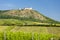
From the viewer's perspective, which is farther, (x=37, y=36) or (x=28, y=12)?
(x=28, y=12)

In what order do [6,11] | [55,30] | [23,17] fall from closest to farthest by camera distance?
[55,30]
[23,17]
[6,11]

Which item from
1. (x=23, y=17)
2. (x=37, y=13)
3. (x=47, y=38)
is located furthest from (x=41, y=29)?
(x=37, y=13)

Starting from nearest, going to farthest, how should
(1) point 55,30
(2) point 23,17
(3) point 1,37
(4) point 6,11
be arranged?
(3) point 1,37 → (1) point 55,30 → (2) point 23,17 → (4) point 6,11

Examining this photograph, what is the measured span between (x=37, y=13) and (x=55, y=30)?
70.4 metres

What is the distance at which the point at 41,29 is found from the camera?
235 feet

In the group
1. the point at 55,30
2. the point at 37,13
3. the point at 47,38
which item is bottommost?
the point at 37,13

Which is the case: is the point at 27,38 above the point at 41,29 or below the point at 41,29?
above

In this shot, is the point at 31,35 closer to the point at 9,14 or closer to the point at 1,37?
the point at 1,37

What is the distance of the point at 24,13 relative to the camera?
134 meters

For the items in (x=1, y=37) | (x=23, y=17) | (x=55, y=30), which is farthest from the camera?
(x=23, y=17)

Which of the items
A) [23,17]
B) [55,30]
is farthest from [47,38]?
[23,17]

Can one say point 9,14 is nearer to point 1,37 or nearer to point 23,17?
point 23,17

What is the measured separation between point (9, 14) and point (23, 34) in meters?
85.8

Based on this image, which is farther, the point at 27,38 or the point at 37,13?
the point at 37,13
